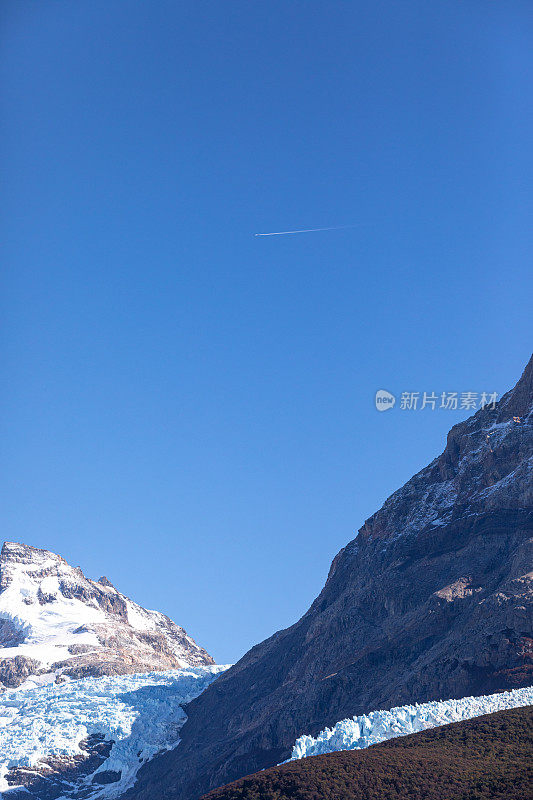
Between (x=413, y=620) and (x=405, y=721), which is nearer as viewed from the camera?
(x=405, y=721)

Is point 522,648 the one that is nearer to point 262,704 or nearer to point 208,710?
point 262,704

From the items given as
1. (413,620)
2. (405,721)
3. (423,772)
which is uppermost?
(413,620)

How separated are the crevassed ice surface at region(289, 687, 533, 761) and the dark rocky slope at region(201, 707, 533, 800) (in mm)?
7577

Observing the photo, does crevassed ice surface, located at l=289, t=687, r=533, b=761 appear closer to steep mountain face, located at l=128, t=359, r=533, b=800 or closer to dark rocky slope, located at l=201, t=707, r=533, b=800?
dark rocky slope, located at l=201, t=707, r=533, b=800

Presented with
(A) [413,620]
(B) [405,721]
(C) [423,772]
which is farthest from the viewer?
(A) [413,620]

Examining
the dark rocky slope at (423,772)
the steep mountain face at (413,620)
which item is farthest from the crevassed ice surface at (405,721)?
the steep mountain face at (413,620)

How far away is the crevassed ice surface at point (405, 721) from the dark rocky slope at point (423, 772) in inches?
298

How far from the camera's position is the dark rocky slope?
243ft

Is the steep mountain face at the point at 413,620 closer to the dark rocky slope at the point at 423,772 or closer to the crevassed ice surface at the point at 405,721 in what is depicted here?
the crevassed ice surface at the point at 405,721

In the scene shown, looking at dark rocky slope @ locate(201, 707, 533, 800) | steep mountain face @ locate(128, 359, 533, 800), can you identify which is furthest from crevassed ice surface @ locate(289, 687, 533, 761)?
steep mountain face @ locate(128, 359, 533, 800)

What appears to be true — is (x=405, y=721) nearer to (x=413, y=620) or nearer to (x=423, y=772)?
(x=423, y=772)

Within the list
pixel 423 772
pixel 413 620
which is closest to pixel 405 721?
pixel 423 772

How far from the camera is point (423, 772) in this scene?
256 feet

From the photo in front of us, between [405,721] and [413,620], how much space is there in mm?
50175
